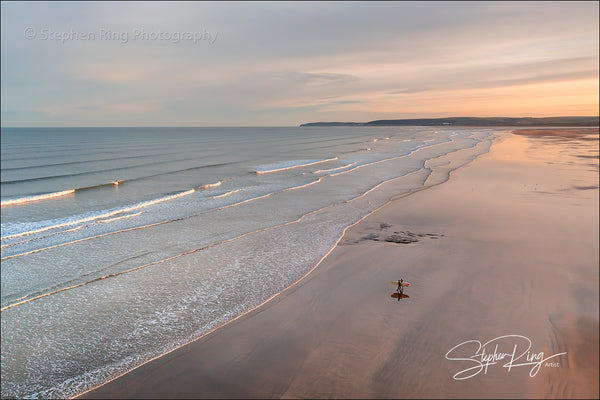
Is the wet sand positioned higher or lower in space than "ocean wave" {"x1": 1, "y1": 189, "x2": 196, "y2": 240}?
lower

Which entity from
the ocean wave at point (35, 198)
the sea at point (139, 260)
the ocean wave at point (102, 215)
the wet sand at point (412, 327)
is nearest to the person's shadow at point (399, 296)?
the wet sand at point (412, 327)

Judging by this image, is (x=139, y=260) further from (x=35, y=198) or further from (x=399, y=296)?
(x=35, y=198)

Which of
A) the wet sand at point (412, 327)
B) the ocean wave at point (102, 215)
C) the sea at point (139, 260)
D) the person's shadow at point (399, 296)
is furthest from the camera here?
the ocean wave at point (102, 215)

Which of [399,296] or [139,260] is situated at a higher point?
[139,260]

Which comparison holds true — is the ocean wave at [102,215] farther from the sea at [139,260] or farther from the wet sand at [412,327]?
the wet sand at [412,327]

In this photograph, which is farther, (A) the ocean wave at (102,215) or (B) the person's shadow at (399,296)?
(A) the ocean wave at (102,215)

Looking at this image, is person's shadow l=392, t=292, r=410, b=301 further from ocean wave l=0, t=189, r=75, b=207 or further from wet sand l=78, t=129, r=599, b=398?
ocean wave l=0, t=189, r=75, b=207

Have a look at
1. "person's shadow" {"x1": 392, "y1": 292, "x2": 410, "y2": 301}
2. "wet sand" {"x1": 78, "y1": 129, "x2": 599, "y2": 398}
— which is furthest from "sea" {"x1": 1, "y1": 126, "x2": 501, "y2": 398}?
"person's shadow" {"x1": 392, "y1": 292, "x2": 410, "y2": 301}

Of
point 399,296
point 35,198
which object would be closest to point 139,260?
point 399,296
